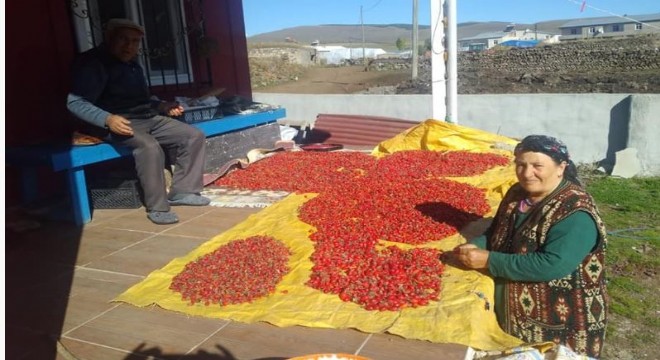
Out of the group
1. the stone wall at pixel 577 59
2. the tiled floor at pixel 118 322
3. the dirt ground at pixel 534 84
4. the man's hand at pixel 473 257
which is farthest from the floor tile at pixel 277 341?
the stone wall at pixel 577 59

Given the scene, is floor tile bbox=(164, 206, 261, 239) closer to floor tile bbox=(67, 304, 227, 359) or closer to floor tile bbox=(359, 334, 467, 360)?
floor tile bbox=(67, 304, 227, 359)

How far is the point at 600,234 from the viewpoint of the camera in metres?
2.13

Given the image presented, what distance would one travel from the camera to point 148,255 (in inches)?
129

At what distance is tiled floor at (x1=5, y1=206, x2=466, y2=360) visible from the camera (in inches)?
84.5

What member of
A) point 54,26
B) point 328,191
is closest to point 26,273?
point 328,191

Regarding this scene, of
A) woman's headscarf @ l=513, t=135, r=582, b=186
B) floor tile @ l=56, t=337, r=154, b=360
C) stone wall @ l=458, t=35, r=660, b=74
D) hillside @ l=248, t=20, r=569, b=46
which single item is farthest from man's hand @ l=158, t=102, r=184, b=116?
hillside @ l=248, t=20, r=569, b=46

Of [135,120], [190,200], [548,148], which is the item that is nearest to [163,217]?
[190,200]

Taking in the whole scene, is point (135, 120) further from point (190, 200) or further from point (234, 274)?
point (234, 274)

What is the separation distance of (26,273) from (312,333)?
1858mm

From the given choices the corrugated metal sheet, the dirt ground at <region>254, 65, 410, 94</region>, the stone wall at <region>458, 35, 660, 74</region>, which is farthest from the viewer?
the dirt ground at <region>254, 65, 410, 94</region>

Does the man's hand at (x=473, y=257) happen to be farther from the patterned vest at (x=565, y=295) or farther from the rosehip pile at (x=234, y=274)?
the rosehip pile at (x=234, y=274)

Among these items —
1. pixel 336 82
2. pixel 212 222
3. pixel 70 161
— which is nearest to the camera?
pixel 70 161

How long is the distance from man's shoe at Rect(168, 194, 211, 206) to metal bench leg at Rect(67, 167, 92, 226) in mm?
707

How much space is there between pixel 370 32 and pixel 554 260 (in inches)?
4239
